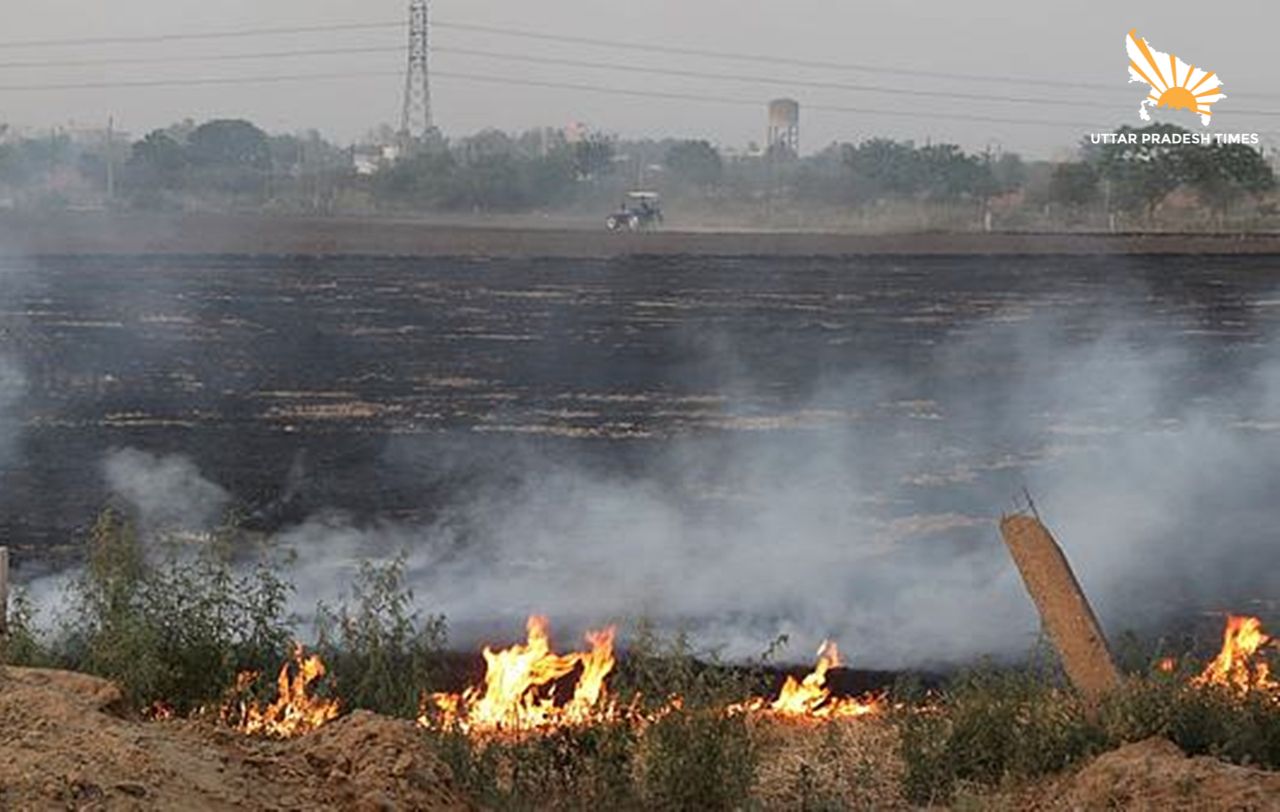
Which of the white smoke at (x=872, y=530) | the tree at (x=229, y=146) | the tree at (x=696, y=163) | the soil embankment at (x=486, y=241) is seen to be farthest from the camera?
the tree at (x=696, y=163)

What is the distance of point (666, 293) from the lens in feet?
138

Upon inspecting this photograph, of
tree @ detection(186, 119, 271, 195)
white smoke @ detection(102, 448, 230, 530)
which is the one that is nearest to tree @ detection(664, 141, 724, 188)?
tree @ detection(186, 119, 271, 195)

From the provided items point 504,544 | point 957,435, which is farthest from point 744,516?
point 957,435

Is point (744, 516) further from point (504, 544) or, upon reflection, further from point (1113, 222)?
point (1113, 222)

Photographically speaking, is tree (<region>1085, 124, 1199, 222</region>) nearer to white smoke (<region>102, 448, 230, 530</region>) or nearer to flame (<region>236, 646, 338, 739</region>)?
white smoke (<region>102, 448, 230, 530</region>)

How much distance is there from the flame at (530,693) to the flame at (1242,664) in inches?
142

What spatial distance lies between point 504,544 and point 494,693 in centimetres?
578

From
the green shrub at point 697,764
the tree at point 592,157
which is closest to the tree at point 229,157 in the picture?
the tree at point 592,157

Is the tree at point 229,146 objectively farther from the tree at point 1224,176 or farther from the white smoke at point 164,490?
the white smoke at point 164,490

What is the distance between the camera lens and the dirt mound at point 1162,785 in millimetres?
7953

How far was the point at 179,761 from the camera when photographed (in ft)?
22.8

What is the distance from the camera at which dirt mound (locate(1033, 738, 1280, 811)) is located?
795 centimetres

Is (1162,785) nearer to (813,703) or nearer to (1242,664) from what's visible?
(1242,664)

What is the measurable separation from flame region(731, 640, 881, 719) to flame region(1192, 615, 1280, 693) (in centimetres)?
221
